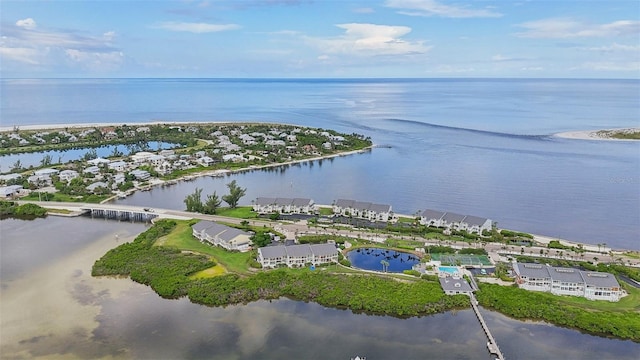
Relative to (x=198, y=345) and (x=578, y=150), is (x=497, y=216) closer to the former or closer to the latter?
(x=198, y=345)

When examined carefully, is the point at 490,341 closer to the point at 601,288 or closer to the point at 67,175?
the point at 601,288

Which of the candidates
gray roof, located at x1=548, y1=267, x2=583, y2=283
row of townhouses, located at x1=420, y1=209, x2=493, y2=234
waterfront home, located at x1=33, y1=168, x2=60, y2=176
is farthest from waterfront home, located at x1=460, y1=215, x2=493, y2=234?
waterfront home, located at x1=33, y1=168, x2=60, y2=176

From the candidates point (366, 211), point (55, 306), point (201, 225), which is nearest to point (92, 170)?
point (201, 225)

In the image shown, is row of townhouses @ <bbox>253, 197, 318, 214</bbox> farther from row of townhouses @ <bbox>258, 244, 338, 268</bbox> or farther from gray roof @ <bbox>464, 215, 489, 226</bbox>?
gray roof @ <bbox>464, 215, 489, 226</bbox>

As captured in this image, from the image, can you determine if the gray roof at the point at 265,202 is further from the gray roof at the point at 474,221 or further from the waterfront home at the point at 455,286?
the waterfront home at the point at 455,286

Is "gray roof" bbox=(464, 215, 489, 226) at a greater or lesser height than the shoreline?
lesser

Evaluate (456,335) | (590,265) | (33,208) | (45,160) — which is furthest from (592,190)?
(45,160)

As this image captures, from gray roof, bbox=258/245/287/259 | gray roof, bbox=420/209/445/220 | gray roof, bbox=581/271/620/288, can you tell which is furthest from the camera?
gray roof, bbox=420/209/445/220

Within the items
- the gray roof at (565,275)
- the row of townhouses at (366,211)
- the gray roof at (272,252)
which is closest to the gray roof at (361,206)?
the row of townhouses at (366,211)
